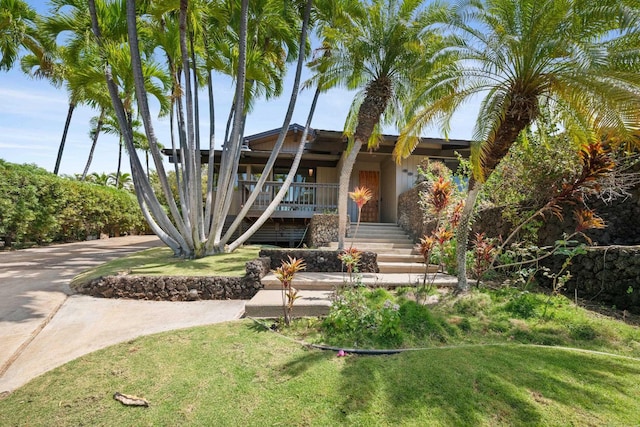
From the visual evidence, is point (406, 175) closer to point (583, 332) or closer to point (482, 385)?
point (583, 332)

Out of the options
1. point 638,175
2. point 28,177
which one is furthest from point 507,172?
point 28,177

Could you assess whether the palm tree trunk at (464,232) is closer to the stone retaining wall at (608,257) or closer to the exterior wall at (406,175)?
the stone retaining wall at (608,257)

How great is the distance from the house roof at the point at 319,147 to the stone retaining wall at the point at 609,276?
7573 mm

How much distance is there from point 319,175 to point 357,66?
761 centimetres

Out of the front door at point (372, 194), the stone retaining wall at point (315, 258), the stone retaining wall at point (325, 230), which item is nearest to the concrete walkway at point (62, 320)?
the stone retaining wall at point (315, 258)

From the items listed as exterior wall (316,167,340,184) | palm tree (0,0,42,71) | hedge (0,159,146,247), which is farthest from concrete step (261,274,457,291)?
palm tree (0,0,42,71)

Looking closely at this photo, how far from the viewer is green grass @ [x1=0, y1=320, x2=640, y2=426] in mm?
2457

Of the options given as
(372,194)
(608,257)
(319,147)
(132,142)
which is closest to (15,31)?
(132,142)

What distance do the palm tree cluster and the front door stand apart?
492 cm

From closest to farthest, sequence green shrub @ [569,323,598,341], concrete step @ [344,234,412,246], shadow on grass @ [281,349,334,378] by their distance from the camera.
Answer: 1. shadow on grass @ [281,349,334,378]
2. green shrub @ [569,323,598,341]
3. concrete step @ [344,234,412,246]

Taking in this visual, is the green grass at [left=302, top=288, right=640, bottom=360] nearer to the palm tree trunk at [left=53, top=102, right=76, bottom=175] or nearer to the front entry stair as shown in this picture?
the front entry stair

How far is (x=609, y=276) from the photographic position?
16.6 ft

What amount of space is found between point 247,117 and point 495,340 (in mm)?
9829

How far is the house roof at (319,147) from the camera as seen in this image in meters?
12.4
